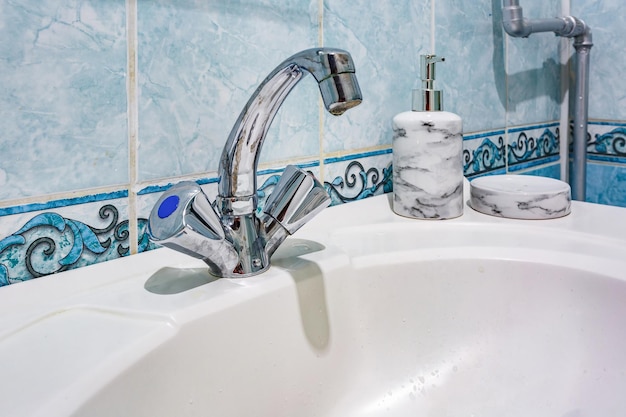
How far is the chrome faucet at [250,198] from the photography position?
0.40 m

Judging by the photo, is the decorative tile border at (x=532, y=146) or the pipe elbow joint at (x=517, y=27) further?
the decorative tile border at (x=532, y=146)

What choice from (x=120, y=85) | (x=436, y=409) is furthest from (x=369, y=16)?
(x=436, y=409)

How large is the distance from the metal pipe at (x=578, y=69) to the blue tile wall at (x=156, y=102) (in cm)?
14

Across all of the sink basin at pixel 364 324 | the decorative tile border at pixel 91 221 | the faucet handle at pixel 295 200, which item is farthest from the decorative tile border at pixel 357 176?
the faucet handle at pixel 295 200

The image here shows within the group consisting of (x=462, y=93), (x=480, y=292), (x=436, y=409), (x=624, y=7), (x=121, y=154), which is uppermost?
(x=624, y=7)

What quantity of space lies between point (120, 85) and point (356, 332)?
12.6 inches

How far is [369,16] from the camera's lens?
711 mm

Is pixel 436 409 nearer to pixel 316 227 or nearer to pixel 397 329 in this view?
pixel 397 329

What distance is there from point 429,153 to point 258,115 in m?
0.27

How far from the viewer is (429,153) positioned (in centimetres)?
63

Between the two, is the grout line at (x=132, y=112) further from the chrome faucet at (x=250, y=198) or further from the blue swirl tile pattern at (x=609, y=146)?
the blue swirl tile pattern at (x=609, y=146)

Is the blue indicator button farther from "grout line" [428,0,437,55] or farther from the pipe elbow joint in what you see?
the pipe elbow joint

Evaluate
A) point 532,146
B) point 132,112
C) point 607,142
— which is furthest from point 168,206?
point 607,142

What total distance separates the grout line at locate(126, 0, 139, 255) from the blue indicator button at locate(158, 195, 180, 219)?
Answer: 0.10m
